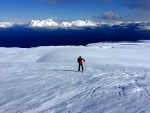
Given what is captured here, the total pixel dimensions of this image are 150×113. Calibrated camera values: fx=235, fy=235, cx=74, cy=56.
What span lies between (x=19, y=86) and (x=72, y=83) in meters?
4.73

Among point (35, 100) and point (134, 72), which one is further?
point (134, 72)

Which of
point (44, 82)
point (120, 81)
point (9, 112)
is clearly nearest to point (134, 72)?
point (120, 81)

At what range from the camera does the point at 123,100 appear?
15.9 m

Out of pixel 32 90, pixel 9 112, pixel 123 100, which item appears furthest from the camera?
pixel 32 90

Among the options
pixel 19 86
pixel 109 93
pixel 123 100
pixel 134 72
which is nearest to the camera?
pixel 123 100

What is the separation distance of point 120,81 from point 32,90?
7.89m

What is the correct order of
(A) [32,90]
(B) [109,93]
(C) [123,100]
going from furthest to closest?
(A) [32,90]
(B) [109,93]
(C) [123,100]

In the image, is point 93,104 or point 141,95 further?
point 141,95

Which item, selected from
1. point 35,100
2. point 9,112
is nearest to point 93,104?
point 35,100

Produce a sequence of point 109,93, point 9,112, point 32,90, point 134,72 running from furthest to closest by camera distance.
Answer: point 134,72 < point 32,90 < point 109,93 < point 9,112

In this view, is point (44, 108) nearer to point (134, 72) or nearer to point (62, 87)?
point (62, 87)

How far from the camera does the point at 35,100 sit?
16797mm

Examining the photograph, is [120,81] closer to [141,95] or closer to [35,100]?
[141,95]

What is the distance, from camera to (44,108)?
50.0 ft
